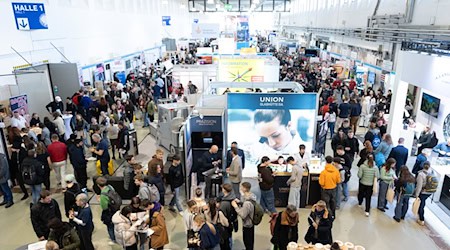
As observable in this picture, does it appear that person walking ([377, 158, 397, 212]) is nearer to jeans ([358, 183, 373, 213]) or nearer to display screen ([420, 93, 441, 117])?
jeans ([358, 183, 373, 213])

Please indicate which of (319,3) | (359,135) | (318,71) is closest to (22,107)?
(359,135)

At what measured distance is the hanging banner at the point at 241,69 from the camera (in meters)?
12.9

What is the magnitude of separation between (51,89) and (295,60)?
15587mm

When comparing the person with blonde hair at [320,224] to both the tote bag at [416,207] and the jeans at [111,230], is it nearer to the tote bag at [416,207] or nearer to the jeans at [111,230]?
the tote bag at [416,207]

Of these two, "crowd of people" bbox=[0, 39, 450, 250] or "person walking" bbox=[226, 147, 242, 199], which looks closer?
"crowd of people" bbox=[0, 39, 450, 250]

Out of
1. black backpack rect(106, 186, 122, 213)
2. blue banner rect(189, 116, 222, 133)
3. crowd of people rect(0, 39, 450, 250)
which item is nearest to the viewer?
crowd of people rect(0, 39, 450, 250)

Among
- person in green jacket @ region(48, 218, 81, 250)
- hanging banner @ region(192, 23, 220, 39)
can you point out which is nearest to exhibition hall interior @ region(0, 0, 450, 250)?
person in green jacket @ region(48, 218, 81, 250)

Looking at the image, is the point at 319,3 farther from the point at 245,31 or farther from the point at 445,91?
the point at 445,91

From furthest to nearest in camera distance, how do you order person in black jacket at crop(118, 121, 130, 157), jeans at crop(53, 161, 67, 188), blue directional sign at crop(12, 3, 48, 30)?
blue directional sign at crop(12, 3, 48, 30) → person in black jacket at crop(118, 121, 130, 157) → jeans at crop(53, 161, 67, 188)

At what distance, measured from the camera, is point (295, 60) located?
2262 cm

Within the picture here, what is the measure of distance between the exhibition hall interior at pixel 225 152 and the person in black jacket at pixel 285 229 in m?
0.02

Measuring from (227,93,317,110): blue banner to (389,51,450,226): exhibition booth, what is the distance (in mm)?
2311

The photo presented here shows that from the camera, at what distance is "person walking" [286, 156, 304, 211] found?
603 centimetres

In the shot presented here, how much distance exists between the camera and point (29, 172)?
605 cm
